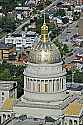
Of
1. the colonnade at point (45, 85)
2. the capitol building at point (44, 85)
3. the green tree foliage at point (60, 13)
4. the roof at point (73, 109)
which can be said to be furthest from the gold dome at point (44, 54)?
the green tree foliage at point (60, 13)

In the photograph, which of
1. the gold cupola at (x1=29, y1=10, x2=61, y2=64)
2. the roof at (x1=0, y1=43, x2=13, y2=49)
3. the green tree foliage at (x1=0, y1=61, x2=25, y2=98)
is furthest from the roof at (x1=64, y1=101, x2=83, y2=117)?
the roof at (x1=0, y1=43, x2=13, y2=49)

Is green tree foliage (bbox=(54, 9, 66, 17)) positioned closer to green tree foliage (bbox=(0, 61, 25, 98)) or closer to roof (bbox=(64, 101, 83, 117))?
green tree foliage (bbox=(0, 61, 25, 98))

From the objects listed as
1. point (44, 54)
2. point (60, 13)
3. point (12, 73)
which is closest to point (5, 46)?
point (12, 73)

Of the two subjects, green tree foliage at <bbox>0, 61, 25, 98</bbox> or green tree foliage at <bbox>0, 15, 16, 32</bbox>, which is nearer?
green tree foliage at <bbox>0, 61, 25, 98</bbox>

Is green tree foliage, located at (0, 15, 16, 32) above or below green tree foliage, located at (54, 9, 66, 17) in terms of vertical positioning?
below

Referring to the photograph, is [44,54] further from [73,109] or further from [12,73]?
[12,73]

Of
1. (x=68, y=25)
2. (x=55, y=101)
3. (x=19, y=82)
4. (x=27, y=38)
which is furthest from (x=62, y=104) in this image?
(x=68, y=25)

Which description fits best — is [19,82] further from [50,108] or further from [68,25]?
[68,25]
